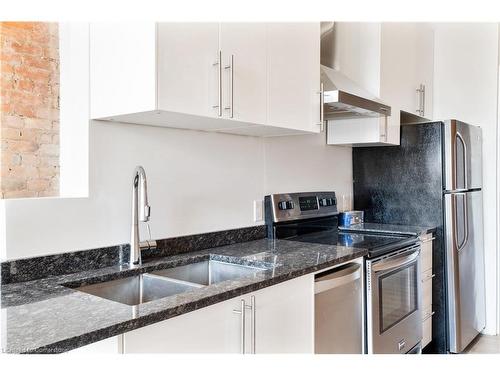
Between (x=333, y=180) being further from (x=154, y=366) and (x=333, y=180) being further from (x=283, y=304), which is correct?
(x=154, y=366)

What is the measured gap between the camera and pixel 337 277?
76.1 inches

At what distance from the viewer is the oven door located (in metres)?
2.14

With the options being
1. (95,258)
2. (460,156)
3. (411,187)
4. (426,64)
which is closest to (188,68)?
(95,258)

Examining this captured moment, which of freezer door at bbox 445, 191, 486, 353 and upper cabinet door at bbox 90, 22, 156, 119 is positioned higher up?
upper cabinet door at bbox 90, 22, 156, 119

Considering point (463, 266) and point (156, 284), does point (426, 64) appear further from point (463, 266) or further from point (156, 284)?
point (156, 284)

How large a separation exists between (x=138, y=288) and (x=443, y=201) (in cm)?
213

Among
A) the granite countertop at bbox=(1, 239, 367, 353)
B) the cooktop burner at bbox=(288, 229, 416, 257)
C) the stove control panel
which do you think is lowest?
the granite countertop at bbox=(1, 239, 367, 353)

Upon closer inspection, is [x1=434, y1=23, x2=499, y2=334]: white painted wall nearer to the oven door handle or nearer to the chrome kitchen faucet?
the oven door handle

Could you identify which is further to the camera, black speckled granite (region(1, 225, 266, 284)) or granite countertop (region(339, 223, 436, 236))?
granite countertop (region(339, 223, 436, 236))

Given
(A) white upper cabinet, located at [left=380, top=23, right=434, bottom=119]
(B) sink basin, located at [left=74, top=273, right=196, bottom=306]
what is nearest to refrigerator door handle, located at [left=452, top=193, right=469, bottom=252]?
(A) white upper cabinet, located at [left=380, top=23, right=434, bottom=119]

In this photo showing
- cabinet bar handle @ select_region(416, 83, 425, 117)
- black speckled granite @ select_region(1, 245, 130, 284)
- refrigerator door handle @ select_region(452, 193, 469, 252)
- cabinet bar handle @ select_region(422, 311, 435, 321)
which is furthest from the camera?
cabinet bar handle @ select_region(416, 83, 425, 117)

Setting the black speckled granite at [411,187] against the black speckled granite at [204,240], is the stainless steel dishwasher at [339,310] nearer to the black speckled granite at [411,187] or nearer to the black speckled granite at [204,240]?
the black speckled granite at [204,240]

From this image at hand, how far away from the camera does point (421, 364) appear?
0.57 m

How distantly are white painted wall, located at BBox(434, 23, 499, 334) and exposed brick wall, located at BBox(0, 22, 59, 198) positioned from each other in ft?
9.81
